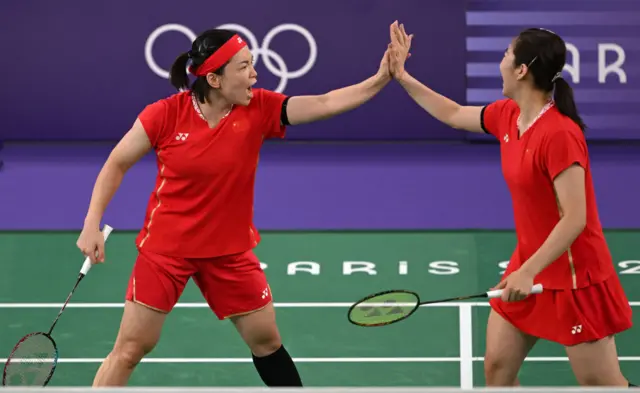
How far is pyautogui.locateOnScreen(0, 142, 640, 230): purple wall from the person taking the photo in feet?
27.5

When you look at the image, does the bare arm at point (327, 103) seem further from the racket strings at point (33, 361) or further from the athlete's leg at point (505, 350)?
the racket strings at point (33, 361)

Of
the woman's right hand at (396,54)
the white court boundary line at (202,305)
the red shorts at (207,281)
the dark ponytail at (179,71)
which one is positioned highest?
the woman's right hand at (396,54)

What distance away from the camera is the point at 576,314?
4.59 m

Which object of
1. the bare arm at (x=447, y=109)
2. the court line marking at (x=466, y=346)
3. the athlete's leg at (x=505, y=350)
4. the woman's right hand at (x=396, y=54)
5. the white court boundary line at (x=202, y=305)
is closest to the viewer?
the athlete's leg at (x=505, y=350)

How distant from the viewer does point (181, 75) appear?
511 centimetres

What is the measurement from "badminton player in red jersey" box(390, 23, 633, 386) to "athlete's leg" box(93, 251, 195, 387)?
1309mm

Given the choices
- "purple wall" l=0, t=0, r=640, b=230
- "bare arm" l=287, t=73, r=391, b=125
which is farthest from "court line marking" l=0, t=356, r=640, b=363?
"purple wall" l=0, t=0, r=640, b=230

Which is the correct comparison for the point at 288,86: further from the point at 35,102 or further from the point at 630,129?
the point at 630,129

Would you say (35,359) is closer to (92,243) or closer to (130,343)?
(130,343)

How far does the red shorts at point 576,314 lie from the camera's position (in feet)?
15.0

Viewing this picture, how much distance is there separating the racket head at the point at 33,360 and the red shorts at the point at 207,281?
1.30 feet

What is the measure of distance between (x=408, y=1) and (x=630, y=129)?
6.55 ft

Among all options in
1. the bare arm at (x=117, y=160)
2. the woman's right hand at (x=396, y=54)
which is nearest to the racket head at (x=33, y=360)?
the bare arm at (x=117, y=160)

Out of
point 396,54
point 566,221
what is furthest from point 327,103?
point 566,221
